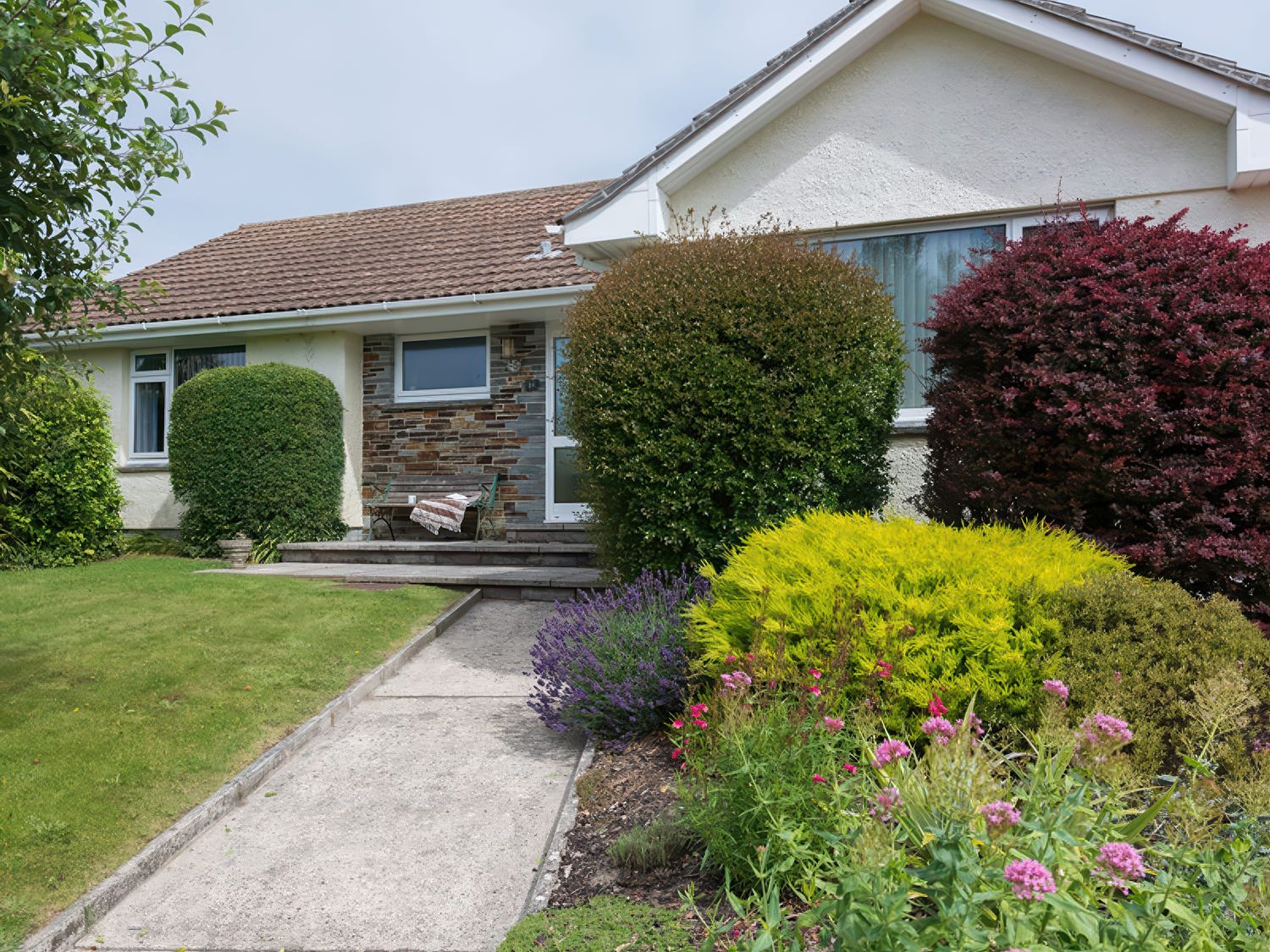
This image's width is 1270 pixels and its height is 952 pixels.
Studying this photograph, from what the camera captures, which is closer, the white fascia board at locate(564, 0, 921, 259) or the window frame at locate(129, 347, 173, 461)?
the white fascia board at locate(564, 0, 921, 259)

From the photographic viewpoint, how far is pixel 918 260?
7.96 m

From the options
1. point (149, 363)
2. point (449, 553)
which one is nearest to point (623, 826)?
point (449, 553)

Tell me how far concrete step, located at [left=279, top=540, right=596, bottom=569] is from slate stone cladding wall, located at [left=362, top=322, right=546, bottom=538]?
1.24 m

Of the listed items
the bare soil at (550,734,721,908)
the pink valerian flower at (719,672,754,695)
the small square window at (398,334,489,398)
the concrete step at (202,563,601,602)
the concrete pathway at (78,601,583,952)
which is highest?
the small square window at (398,334,489,398)

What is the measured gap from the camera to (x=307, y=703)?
5.09m

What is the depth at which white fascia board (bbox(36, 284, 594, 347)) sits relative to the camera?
10539 mm

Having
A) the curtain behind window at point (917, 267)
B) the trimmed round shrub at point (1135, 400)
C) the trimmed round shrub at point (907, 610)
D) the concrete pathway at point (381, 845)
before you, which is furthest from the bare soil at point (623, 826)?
the curtain behind window at point (917, 267)

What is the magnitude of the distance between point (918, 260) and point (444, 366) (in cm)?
682

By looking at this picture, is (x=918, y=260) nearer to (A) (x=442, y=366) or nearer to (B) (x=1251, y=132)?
(B) (x=1251, y=132)

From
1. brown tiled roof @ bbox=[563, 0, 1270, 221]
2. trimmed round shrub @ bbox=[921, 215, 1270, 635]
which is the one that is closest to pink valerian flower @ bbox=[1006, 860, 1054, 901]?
trimmed round shrub @ bbox=[921, 215, 1270, 635]

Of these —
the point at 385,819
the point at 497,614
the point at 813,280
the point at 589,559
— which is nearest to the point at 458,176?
the point at 589,559

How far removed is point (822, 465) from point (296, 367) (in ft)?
27.5

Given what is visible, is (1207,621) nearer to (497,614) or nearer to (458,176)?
(497,614)

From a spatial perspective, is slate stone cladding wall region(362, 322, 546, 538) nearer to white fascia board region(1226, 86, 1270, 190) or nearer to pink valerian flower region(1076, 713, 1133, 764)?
white fascia board region(1226, 86, 1270, 190)
